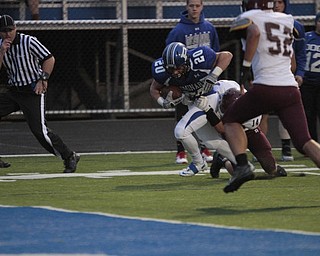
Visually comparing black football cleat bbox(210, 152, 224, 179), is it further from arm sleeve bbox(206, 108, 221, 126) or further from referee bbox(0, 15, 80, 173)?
referee bbox(0, 15, 80, 173)

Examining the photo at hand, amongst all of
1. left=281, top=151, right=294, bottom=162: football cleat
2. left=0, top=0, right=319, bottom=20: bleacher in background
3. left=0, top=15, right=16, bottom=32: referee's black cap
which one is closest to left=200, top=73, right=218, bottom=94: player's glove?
left=0, top=15, right=16, bottom=32: referee's black cap

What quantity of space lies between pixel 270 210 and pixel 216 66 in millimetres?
2846

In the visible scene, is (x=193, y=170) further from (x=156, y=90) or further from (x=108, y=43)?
(x=108, y=43)

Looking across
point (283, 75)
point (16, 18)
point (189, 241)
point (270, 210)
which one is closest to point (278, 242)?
point (189, 241)

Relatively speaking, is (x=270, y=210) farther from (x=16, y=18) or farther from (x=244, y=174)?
(x=16, y=18)

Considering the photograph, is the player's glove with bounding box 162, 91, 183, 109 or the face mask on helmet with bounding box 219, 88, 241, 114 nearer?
the face mask on helmet with bounding box 219, 88, 241, 114

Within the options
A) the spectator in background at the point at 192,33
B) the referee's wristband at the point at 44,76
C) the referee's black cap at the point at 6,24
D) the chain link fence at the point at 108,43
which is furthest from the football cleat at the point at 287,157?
the chain link fence at the point at 108,43

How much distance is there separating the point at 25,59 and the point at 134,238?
5482 mm

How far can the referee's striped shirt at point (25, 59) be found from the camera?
488 inches

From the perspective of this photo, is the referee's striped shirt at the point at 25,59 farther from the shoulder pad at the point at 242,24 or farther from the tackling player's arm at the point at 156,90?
the shoulder pad at the point at 242,24

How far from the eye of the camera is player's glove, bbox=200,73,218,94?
11117 mm

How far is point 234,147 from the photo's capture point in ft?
30.1

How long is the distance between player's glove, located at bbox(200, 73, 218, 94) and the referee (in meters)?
1.88

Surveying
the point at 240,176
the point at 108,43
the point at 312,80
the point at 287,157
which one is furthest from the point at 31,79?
the point at 108,43
